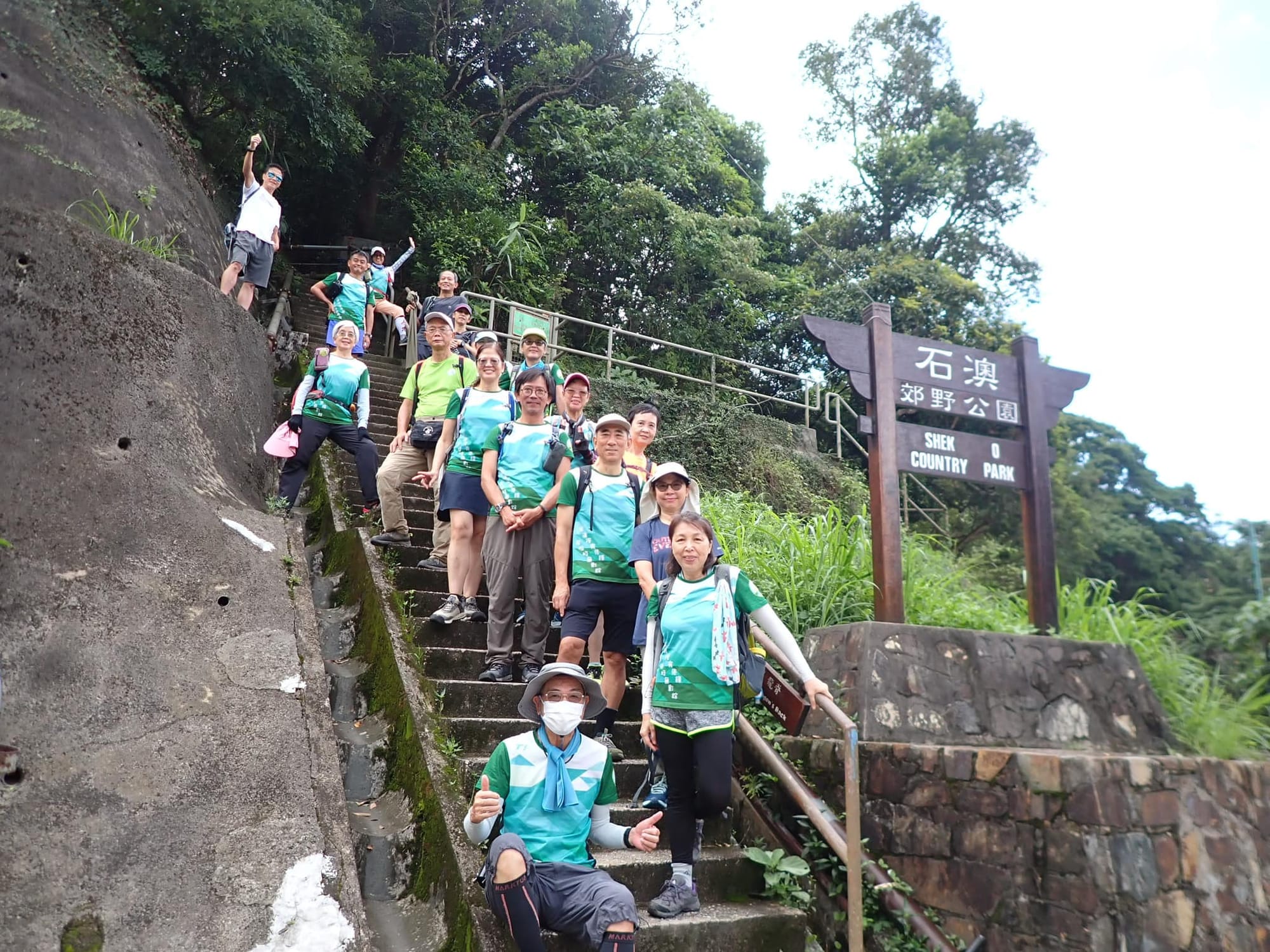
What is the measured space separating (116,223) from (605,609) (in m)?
5.21

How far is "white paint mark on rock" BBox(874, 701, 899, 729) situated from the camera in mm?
4594

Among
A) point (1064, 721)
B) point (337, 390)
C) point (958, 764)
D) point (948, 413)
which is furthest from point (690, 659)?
point (337, 390)

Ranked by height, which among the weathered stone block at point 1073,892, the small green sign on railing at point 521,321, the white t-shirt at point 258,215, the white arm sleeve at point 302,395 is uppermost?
the small green sign on railing at point 521,321

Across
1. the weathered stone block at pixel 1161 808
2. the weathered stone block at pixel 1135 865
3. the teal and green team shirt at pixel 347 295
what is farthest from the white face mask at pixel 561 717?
the teal and green team shirt at pixel 347 295

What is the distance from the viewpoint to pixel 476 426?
486cm

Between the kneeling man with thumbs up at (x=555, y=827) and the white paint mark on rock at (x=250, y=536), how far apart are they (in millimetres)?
2422

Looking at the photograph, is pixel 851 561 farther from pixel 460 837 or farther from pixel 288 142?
pixel 288 142

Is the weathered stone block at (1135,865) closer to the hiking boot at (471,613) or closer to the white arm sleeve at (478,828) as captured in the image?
the white arm sleeve at (478,828)

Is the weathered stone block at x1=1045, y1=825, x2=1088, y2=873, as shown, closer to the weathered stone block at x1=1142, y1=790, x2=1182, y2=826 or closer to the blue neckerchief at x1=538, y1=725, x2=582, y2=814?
the weathered stone block at x1=1142, y1=790, x2=1182, y2=826

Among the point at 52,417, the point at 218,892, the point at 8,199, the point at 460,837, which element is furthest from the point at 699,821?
the point at 8,199

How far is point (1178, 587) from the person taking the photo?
48.3ft

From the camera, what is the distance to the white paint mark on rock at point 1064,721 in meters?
4.85

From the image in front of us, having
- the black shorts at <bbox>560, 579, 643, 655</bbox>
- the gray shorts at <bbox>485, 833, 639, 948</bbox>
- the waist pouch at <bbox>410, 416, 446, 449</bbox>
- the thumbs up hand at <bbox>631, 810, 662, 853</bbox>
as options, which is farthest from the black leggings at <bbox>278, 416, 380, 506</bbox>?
the thumbs up hand at <bbox>631, 810, 662, 853</bbox>

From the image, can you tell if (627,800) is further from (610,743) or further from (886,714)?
(886,714)
